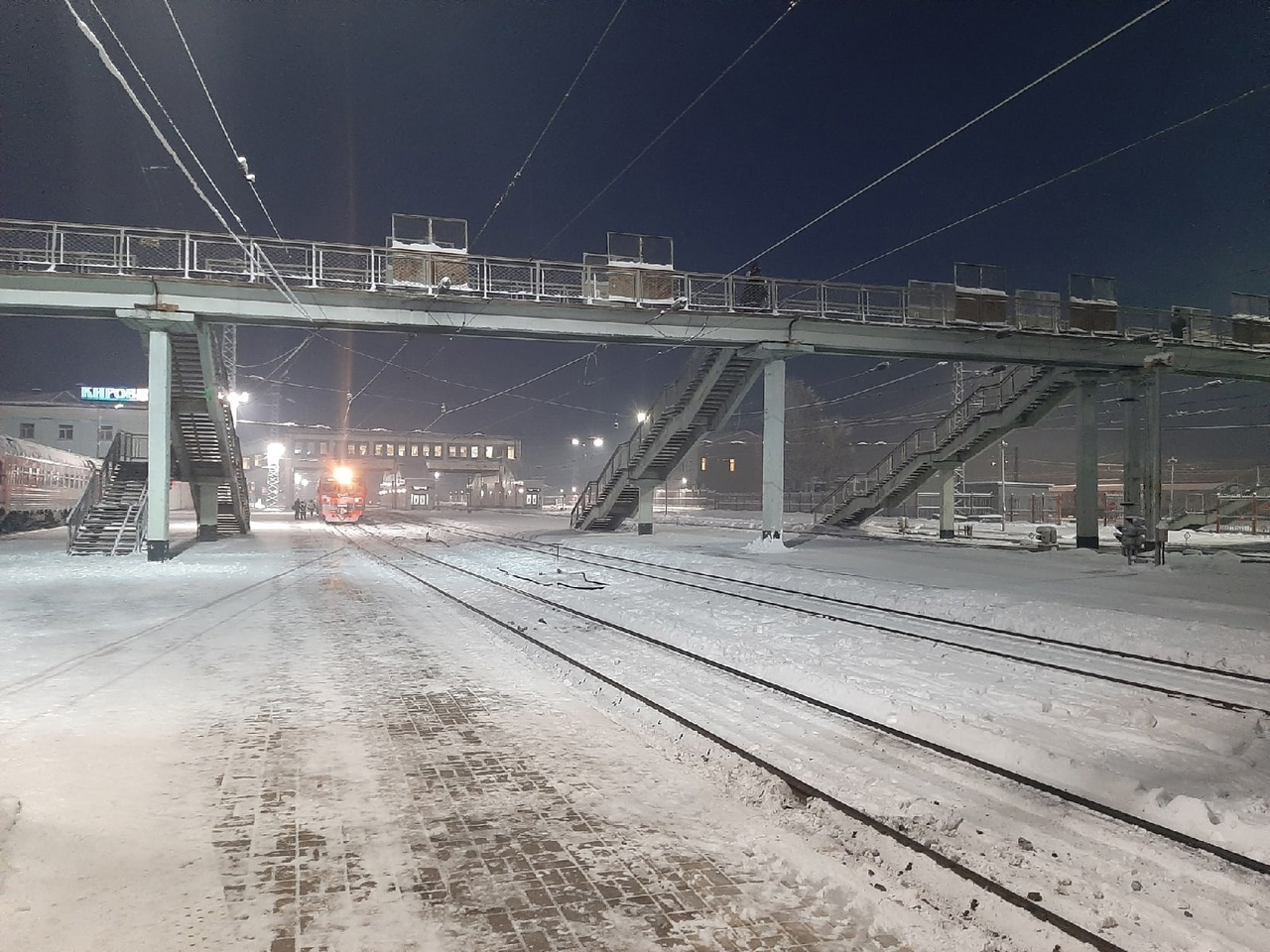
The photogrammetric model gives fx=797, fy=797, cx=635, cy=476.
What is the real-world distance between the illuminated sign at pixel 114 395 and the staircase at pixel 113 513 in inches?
1970

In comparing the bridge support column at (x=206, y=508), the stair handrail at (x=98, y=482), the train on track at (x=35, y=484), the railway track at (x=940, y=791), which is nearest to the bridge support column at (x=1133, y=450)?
the railway track at (x=940, y=791)

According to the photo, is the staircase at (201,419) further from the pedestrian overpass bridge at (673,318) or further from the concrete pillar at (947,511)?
the concrete pillar at (947,511)

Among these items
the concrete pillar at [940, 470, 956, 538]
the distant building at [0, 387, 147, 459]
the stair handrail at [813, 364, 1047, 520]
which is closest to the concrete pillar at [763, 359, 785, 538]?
the stair handrail at [813, 364, 1047, 520]

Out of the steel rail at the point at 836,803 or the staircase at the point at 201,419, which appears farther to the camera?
the staircase at the point at 201,419

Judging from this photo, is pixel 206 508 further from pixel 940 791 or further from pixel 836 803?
pixel 940 791

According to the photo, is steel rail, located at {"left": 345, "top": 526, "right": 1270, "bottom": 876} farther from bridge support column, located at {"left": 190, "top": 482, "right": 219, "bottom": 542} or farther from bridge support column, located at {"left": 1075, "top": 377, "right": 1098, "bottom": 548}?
bridge support column, located at {"left": 190, "top": 482, "right": 219, "bottom": 542}

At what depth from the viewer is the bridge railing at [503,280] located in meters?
21.7

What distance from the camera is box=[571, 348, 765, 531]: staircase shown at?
92.3 ft

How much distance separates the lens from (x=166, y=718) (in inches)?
287

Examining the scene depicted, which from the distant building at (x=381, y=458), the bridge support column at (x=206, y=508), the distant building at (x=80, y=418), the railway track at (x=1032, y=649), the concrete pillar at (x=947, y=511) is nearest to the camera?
the railway track at (x=1032, y=649)

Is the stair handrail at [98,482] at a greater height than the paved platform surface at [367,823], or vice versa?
the stair handrail at [98,482]

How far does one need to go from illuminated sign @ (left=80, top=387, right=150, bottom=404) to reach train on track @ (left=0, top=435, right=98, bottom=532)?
25977 mm

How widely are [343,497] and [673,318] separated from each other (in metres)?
35.7

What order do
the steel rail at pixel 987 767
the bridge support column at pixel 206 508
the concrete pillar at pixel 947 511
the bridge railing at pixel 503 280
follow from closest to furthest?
the steel rail at pixel 987 767
the bridge railing at pixel 503 280
the bridge support column at pixel 206 508
the concrete pillar at pixel 947 511
